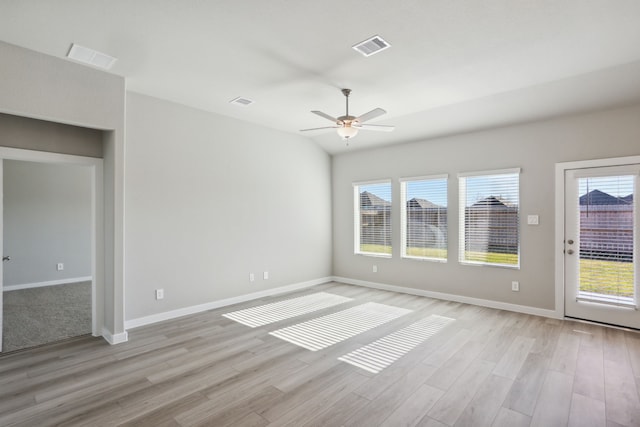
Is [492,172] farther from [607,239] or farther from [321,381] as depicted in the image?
[321,381]

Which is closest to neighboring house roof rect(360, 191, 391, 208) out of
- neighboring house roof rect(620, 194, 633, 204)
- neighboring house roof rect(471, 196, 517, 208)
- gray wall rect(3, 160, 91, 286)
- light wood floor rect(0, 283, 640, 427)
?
neighboring house roof rect(471, 196, 517, 208)

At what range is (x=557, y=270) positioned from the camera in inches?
179

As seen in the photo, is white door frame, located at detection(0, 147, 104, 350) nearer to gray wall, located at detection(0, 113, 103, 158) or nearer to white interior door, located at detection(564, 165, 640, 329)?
gray wall, located at detection(0, 113, 103, 158)

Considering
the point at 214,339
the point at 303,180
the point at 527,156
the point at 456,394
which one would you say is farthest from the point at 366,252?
the point at 456,394

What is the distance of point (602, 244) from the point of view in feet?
14.0

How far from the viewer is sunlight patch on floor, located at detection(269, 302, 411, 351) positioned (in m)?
3.83

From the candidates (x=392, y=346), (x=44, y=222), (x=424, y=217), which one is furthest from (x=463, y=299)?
(x=44, y=222)

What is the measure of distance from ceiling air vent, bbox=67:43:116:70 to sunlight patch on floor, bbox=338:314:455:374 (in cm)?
389

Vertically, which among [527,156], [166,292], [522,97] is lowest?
[166,292]

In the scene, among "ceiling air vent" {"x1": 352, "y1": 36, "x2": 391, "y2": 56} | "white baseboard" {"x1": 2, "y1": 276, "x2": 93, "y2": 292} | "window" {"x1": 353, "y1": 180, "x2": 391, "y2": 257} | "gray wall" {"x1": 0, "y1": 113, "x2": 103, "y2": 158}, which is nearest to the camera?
"ceiling air vent" {"x1": 352, "y1": 36, "x2": 391, "y2": 56}

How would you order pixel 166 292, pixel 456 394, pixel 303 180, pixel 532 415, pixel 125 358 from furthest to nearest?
pixel 303 180 → pixel 166 292 → pixel 125 358 → pixel 456 394 → pixel 532 415

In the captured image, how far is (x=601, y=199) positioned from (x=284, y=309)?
4588 millimetres

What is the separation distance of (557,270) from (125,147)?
236 inches

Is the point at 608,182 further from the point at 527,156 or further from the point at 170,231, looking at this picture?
the point at 170,231
